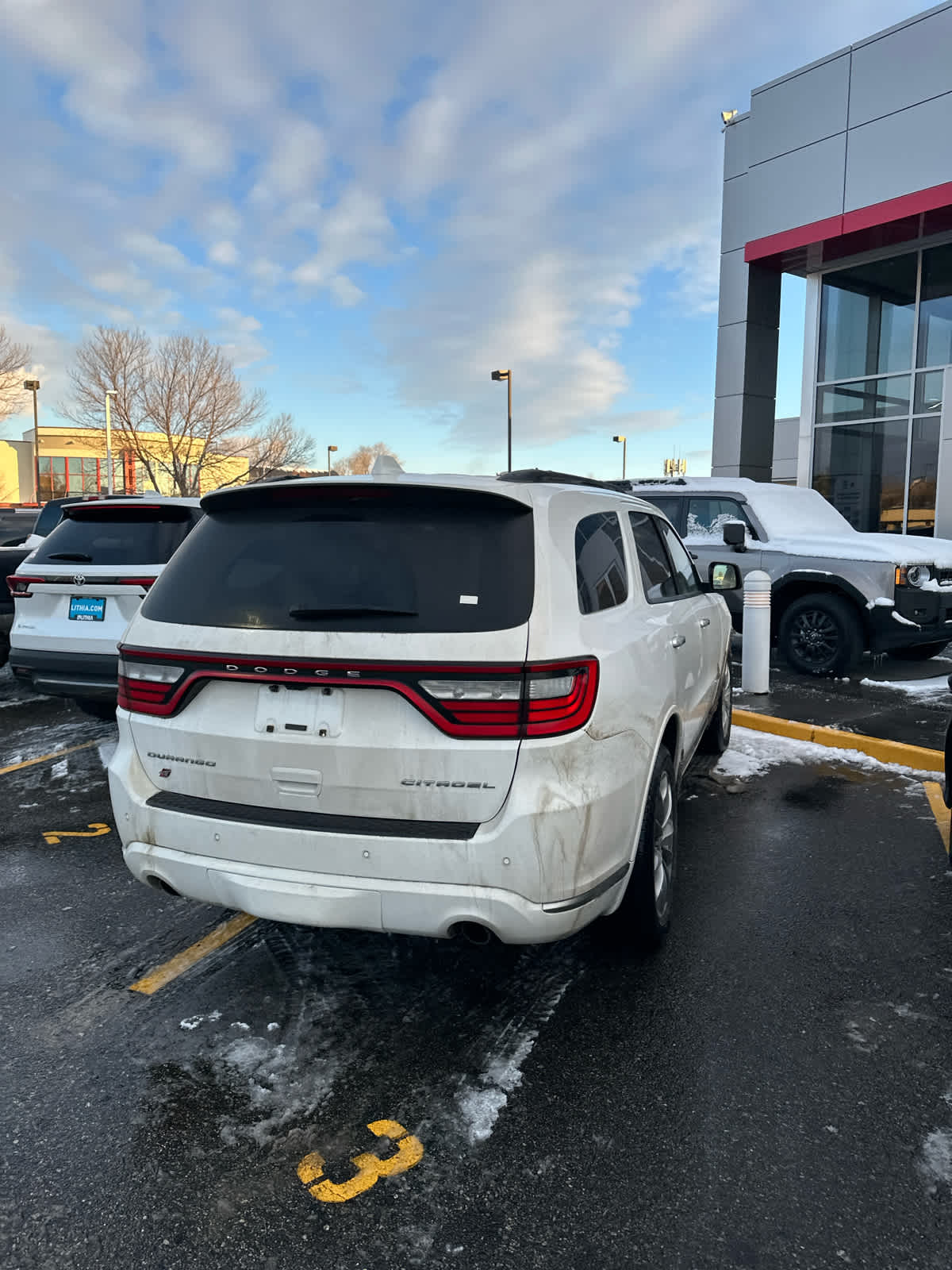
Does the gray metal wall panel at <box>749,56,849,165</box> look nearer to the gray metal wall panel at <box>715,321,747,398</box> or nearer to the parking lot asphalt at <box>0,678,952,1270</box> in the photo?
the gray metal wall panel at <box>715,321,747,398</box>

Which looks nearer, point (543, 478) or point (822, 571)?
point (543, 478)

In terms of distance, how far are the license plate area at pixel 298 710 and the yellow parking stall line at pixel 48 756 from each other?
4.08m

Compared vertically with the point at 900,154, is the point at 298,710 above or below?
below

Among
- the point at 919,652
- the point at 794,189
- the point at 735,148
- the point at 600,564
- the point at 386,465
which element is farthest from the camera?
the point at 735,148

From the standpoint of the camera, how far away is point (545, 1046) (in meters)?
2.80

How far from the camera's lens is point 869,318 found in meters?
17.1

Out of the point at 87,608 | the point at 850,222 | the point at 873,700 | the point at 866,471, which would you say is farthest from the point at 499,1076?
the point at 866,471

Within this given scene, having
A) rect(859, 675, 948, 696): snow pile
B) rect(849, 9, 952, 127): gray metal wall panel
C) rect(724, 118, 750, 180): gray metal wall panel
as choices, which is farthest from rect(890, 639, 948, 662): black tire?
rect(724, 118, 750, 180): gray metal wall panel

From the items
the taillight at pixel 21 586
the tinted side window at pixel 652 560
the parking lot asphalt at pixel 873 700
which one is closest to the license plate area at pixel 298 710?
the tinted side window at pixel 652 560

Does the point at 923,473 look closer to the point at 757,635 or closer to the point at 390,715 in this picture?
the point at 757,635

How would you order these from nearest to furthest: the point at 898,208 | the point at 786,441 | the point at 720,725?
1. the point at 720,725
2. the point at 898,208
3. the point at 786,441

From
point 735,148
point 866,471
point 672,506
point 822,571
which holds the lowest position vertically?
point 822,571

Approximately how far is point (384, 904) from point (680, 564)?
3115mm

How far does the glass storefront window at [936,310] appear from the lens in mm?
15805
